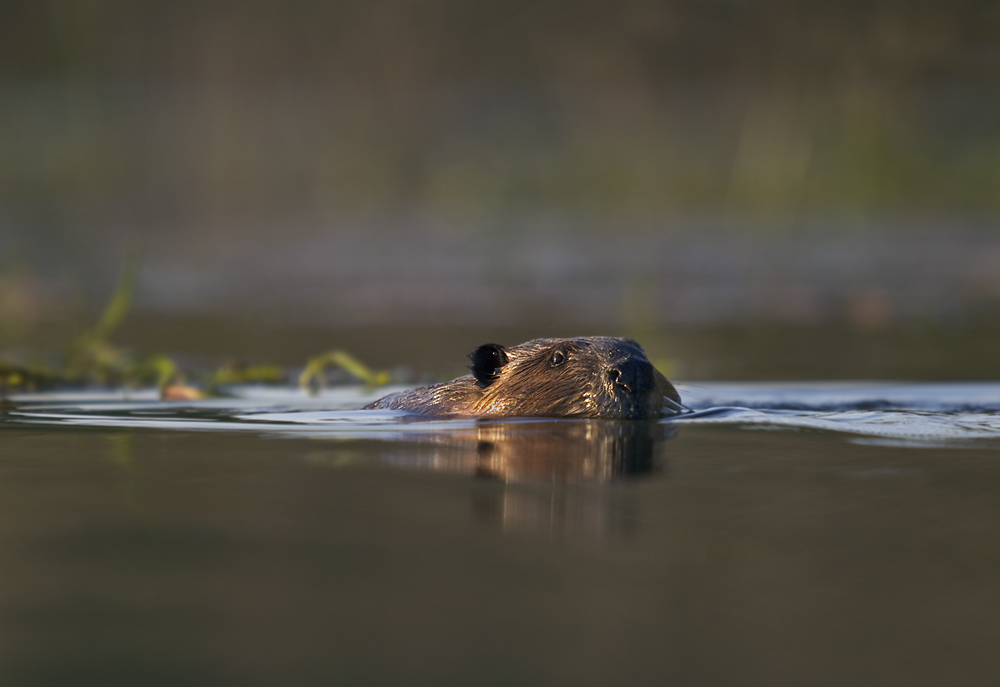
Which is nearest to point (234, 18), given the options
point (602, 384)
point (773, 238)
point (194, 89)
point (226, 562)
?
point (194, 89)

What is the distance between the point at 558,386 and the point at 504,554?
6.41 feet

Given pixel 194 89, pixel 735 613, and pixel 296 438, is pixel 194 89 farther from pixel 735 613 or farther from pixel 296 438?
pixel 735 613

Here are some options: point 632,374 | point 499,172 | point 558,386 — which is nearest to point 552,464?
point 632,374

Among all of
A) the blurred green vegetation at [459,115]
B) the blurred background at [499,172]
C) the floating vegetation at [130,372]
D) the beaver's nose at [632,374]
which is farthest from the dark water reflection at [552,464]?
the blurred green vegetation at [459,115]

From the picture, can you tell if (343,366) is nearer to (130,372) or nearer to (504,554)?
(130,372)

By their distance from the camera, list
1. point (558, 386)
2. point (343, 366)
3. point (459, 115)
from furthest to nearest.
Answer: point (459, 115), point (343, 366), point (558, 386)

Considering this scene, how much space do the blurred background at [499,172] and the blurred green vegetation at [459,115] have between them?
0.13ft

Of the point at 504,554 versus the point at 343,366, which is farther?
the point at 343,366

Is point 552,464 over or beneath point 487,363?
beneath

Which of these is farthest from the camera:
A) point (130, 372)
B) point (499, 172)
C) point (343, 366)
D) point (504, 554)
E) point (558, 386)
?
point (499, 172)

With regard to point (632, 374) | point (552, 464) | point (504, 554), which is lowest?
point (504, 554)

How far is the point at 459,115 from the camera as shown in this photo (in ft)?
57.7

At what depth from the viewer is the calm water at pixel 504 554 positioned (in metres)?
2.15

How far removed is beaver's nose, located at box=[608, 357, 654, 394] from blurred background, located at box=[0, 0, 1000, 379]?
2725mm
